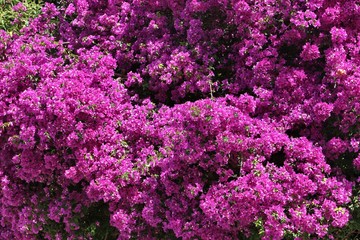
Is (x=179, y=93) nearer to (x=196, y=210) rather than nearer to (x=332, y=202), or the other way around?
(x=196, y=210)

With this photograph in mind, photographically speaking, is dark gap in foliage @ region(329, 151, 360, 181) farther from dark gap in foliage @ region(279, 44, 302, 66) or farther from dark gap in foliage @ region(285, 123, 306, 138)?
dark gap in foliage @ region(279, 44, 302, 66)

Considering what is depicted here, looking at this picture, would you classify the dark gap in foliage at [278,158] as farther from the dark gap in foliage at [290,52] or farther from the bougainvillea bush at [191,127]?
the dark gap in foliage at [290,52]

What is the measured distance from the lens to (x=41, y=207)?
4238mm

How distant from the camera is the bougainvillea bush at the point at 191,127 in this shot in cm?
364

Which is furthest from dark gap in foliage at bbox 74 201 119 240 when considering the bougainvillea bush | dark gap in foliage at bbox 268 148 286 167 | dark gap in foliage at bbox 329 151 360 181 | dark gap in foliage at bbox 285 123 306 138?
dark gap in foliage at bbox 329 151 360 181

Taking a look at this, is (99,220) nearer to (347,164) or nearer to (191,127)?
(191,127)

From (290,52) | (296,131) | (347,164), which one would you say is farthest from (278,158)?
(290,52)

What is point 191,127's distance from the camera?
370 centimetres

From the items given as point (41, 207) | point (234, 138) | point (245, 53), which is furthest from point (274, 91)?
point (41, 207)

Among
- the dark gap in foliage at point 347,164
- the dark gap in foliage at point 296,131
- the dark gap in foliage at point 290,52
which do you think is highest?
the dark gap in foliage at point 290,52

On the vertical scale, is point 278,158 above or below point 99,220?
above

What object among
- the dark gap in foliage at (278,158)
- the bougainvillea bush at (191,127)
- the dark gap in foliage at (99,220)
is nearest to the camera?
the bougainvillea bush at (191,127)

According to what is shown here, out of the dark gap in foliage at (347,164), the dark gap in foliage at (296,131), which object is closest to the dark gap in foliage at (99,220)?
the dark gap in foliage at (296,131)

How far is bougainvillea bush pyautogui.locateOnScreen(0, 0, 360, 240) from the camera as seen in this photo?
364 centimetres
